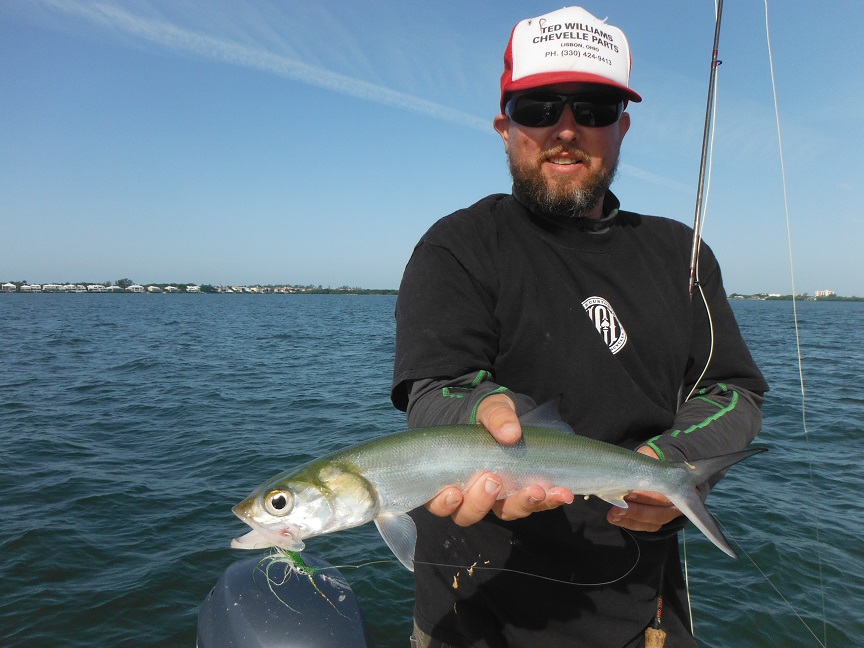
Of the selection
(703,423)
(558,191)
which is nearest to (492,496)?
(703,423)

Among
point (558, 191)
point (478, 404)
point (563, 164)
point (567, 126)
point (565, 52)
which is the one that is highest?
point (565, 52)

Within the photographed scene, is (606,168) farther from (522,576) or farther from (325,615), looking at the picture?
(325,615)

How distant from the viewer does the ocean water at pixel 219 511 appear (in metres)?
7.21

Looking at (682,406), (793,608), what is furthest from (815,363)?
(682,406)

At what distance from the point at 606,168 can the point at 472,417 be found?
164cm

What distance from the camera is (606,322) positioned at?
299 cm

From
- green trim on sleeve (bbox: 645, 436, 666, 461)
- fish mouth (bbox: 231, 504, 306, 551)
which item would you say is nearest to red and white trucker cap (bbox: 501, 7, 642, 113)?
green trim on sleeve (bbox: 645, 436, 666, 461)

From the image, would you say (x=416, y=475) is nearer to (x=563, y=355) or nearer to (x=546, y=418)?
(x=546, y=418)

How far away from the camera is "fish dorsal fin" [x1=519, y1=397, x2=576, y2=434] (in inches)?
Result: 105

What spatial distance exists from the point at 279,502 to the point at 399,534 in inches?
22.6

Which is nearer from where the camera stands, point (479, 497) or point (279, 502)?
point (479, 497)

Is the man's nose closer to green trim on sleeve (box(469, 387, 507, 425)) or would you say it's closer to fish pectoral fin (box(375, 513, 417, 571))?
green trim on sleeve (box(469, 387, 507, 425))

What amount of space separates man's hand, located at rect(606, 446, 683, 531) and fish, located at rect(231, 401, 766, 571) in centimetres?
10

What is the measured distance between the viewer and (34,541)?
867 centimetres
